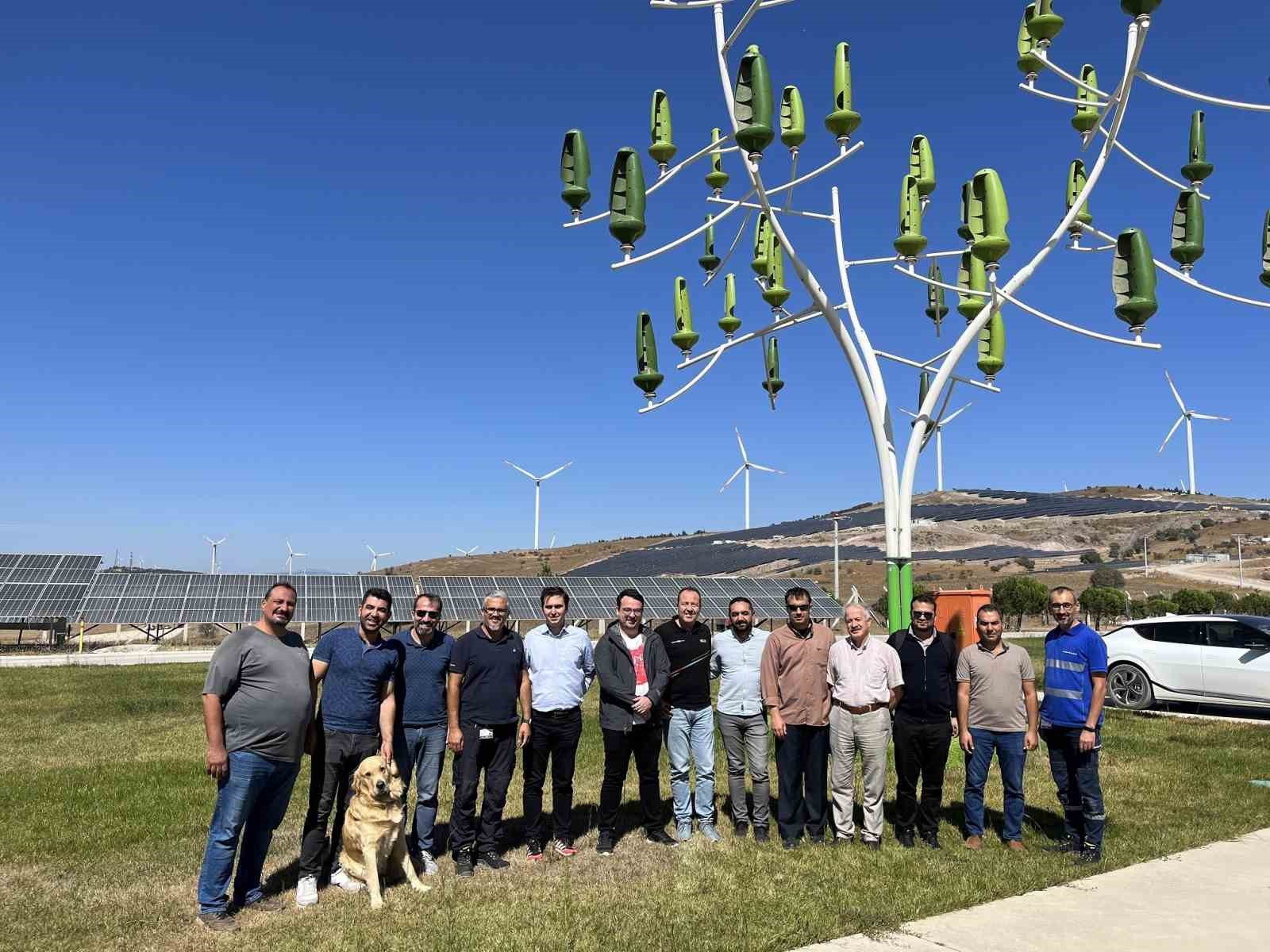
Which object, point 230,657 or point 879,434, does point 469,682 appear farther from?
point 879,434

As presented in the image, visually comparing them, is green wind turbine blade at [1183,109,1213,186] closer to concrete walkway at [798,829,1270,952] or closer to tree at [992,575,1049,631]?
concrete walkway at [798,829,1270,952]

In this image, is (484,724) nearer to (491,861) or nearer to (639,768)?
(491,861)

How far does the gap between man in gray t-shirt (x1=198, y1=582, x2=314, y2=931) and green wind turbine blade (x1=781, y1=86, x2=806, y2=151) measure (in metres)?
8.01

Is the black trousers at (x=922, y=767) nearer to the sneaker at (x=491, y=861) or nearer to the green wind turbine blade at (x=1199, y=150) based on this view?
the sneaker at (x=491, y=861)

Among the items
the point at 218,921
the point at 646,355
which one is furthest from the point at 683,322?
the point at 218,921

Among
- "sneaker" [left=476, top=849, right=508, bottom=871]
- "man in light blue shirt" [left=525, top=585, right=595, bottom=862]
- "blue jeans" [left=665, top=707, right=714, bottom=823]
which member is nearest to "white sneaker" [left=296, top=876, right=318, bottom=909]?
→ "sneaker" [left=476, top=849, right=508, bottom=871]

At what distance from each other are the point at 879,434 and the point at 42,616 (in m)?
32.2

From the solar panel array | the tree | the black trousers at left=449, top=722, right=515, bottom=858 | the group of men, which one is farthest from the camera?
the tree

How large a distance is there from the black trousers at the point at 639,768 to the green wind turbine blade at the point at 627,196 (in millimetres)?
5344

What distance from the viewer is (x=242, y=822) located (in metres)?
5.38

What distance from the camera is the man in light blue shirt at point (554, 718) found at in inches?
265

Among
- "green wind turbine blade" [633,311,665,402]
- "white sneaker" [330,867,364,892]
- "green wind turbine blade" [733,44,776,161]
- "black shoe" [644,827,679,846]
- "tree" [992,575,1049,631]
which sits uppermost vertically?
"green wind turbine blade" [733,44,776,161]

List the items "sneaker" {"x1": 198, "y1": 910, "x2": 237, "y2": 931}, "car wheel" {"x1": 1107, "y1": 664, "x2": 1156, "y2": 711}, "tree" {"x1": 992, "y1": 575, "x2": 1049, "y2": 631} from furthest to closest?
"tree" {"x1": 992, "y1": 575, "x2": 1049, "y2": 631}, "car wheel" {"x1": 1107, "y1": 664, "x2": 1156, "y2": 711}, "sneaker" {"x1": 198, "y1": 910, "x2": 237, "y2": 931}

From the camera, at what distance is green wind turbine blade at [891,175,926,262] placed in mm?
10117
